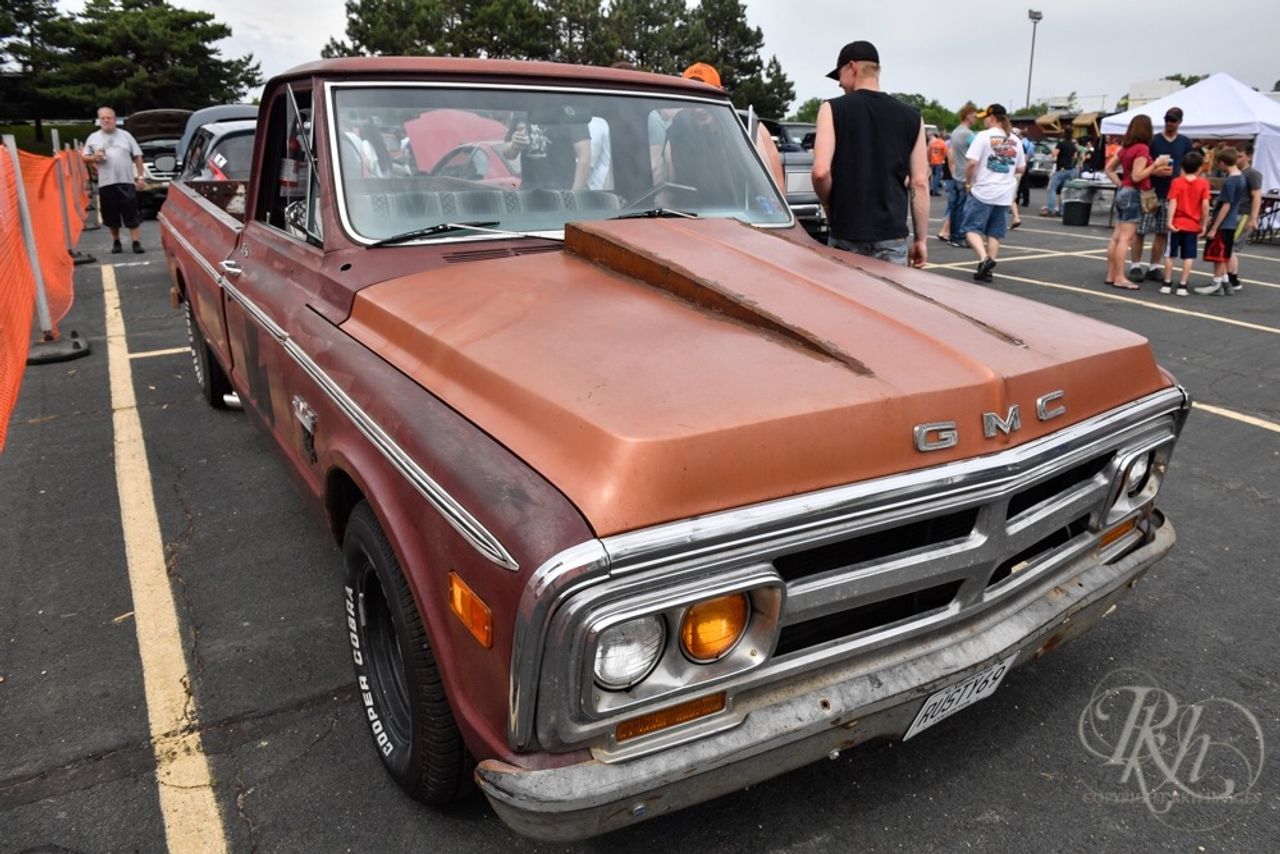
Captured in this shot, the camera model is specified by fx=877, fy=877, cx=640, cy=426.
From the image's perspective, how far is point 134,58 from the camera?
4184 centimetres

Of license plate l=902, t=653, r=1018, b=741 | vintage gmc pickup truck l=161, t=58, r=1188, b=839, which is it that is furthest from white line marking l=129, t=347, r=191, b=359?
license plate l=902, t=653, r=1018, b=741

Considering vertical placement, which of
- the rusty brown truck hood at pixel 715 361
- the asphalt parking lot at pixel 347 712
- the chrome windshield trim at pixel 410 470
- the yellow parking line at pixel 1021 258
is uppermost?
the rusty brown truck hood at pixel 715 361

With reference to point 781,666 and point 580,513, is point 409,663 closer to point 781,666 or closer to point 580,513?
point 580,513

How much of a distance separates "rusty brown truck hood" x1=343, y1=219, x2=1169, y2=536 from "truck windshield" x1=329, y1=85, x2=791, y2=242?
36 cm

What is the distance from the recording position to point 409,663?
207cm

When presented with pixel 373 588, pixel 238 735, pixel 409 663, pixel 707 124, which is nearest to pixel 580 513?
pixel 409 663

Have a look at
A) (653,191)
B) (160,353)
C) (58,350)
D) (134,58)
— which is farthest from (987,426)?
(134,58)

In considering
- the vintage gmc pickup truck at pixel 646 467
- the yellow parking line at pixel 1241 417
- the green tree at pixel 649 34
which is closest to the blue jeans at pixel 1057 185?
the yellow parking line at pixel 1241 417

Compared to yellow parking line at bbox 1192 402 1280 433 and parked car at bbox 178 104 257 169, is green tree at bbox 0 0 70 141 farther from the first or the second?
yellow parking line at bbox 1192 402 1280 433

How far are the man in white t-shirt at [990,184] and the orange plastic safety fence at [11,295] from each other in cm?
888

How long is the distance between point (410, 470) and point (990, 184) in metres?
9.61

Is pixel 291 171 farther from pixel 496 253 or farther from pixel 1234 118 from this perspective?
pixel 1234 118

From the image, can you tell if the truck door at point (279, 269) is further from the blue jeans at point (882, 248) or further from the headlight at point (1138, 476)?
the blue jeans at point (882, 248)

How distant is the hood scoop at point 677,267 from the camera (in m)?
2.17
